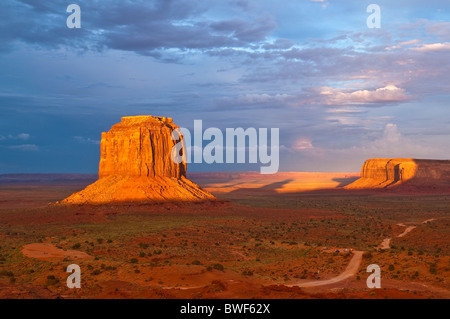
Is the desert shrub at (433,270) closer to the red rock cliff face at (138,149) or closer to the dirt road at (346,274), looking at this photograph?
the dirt road at (346,274)

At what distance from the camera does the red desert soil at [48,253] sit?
3016 centimetres

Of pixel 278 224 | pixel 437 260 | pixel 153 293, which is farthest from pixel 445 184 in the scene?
pixel 153 293

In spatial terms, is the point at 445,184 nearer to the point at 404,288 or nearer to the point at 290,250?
the point at 290,250

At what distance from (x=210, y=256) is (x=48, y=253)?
497 inches

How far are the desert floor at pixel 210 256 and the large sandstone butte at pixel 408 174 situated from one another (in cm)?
9232

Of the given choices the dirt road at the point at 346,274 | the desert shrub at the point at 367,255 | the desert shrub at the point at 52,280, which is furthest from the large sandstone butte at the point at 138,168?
the desert shrub at the point at 367,255

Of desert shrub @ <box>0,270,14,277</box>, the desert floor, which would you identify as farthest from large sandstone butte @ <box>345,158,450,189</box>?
desert shrub @ <box>0,270,14,277</box>

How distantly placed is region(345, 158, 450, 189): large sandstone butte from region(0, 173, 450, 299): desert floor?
9232cm
